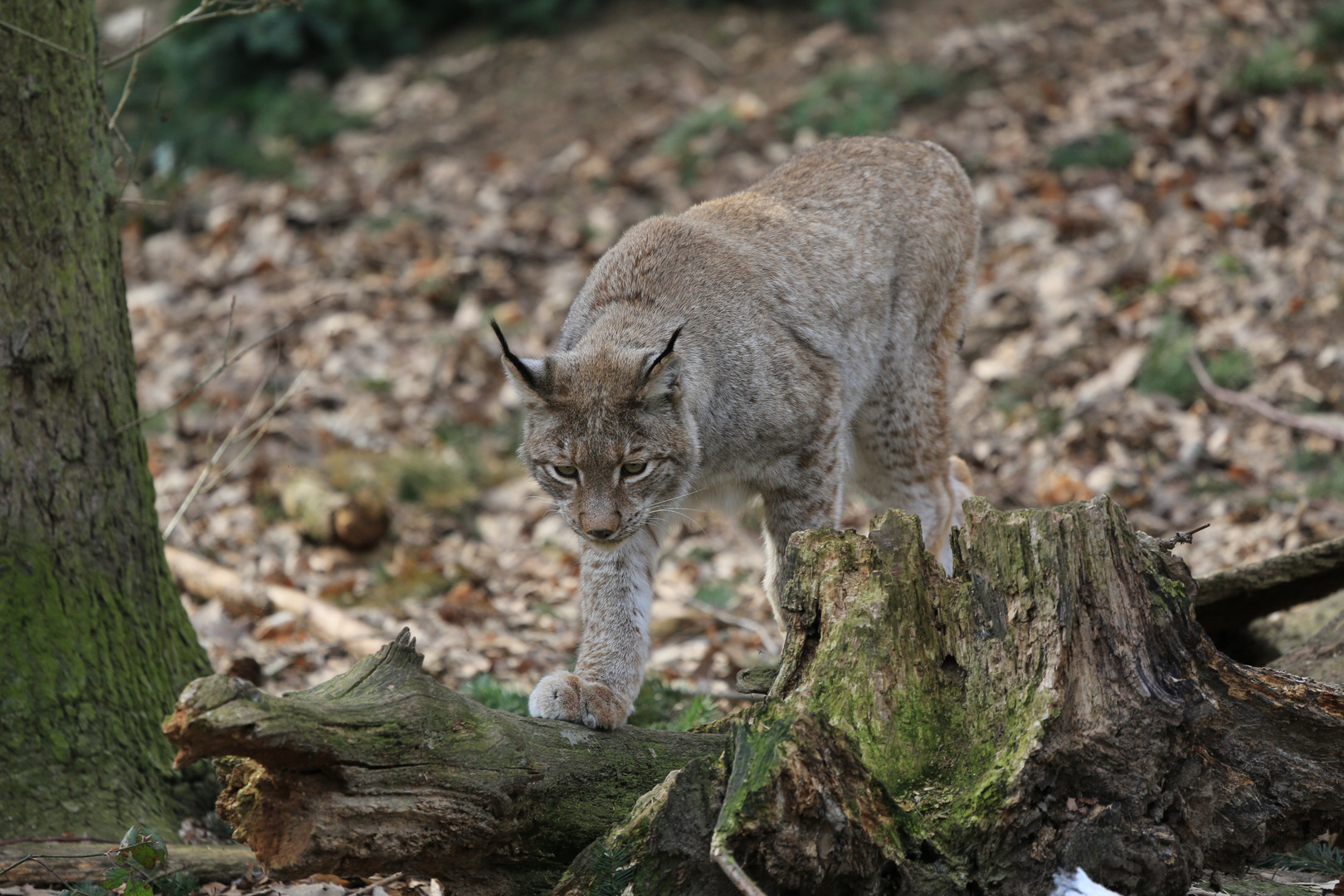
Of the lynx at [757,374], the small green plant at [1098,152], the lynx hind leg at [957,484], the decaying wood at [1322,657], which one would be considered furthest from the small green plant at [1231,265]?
the decaying wood at [1322,657]

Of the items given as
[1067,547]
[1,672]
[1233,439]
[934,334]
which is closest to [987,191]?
[1233,439]

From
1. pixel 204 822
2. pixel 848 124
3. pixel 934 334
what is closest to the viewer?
pixel 204 822

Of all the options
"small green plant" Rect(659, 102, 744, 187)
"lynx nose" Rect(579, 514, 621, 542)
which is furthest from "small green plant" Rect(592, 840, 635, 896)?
"small green plant" Rect(659, 102, 744, 187)

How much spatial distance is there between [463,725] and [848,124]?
318 inches

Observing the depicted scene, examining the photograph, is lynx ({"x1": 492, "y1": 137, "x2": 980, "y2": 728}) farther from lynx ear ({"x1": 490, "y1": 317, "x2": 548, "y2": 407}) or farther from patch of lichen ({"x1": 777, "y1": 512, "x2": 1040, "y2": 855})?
patch of lichen ({"x1": 777, "y1": 512, "x2": 1040, "y2": 855})

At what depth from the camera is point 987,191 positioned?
915 centimetres

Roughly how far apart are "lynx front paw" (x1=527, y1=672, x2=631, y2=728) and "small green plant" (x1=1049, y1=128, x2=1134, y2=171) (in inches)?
277

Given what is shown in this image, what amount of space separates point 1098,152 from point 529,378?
678cm

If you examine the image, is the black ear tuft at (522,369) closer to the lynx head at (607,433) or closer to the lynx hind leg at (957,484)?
the lynx head at (607,433)

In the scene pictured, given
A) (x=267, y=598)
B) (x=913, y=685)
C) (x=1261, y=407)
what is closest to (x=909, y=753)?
(x=913, y=685)

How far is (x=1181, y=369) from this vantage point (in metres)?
7.00

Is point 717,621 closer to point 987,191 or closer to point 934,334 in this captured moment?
point 934,334

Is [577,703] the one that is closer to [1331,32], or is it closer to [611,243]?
[611,243]

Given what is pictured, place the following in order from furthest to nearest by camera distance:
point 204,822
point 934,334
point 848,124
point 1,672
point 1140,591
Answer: point 848,124 < point 934,334 < point 204,822 < point 1,672 < point 1140,591
